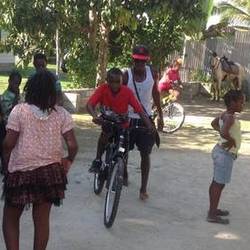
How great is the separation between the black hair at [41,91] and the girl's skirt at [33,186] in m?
0.42

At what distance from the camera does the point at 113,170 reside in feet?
19.8

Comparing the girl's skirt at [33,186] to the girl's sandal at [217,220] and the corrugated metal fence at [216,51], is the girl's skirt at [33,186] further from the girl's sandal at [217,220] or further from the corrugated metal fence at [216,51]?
the corrugated metal fence at [216,51]

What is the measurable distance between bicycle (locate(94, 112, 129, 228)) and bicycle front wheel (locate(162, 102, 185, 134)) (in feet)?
18.6

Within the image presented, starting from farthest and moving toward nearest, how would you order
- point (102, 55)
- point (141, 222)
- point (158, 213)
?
point (102, 55), point (158, 213), point (141, 222)

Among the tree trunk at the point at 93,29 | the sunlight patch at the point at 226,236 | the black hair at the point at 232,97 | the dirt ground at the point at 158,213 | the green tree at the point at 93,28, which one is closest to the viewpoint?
the dirt ground at the point at 158,213

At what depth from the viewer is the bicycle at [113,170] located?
5.84m

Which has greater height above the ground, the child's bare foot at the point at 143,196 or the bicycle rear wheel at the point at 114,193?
the bicycle rear wheel at the point at 114,193

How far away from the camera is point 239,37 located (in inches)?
829

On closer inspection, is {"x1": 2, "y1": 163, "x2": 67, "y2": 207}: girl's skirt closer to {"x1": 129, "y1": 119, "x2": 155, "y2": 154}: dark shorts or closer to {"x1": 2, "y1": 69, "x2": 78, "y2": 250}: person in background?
{"x1": 2, "y1": 69, "x2": 78, "y2": 250}: person in background

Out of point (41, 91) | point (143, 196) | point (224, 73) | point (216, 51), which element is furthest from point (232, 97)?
point (216, 51)

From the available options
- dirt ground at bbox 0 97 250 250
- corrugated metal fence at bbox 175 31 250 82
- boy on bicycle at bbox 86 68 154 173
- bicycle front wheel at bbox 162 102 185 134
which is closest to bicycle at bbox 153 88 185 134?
bicycle front wheel at bbox 162 102 185 134

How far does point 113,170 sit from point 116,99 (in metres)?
0.82

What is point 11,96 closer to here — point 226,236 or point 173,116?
point 226,236

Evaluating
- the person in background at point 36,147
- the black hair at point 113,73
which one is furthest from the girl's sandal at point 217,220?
the person in background at point 36,147
